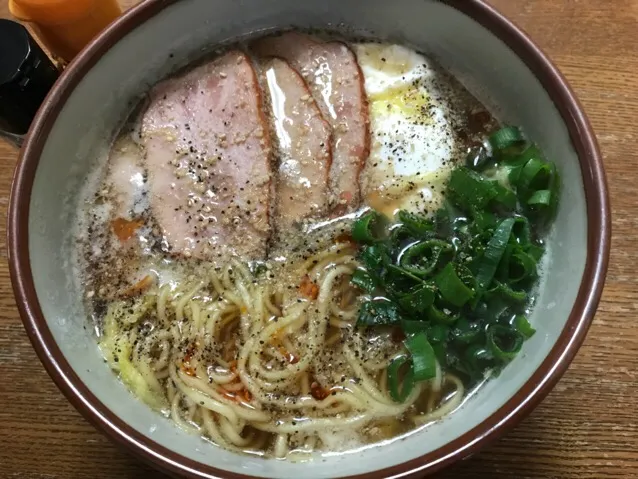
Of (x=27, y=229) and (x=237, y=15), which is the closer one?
(x=27, y=229)

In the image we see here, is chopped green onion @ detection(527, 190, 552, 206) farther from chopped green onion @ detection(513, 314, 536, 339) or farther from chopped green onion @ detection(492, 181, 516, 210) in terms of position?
chopped green onion @ detection(513, 314, 536, 339)

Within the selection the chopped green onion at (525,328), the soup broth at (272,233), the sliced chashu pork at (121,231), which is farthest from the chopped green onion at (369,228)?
the sliced chashu pork at (121,231)

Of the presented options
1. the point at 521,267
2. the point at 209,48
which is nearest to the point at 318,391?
the point at 521,267

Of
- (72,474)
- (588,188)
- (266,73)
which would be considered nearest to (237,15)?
(266,73)

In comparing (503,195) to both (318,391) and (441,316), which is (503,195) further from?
(318,391)

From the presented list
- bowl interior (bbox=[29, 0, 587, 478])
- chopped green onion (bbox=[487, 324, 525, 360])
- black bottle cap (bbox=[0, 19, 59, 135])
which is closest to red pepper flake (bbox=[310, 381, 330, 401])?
bowl interior (bbox=[29, 0, 587, 478])

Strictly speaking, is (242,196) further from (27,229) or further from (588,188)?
(588,188)
